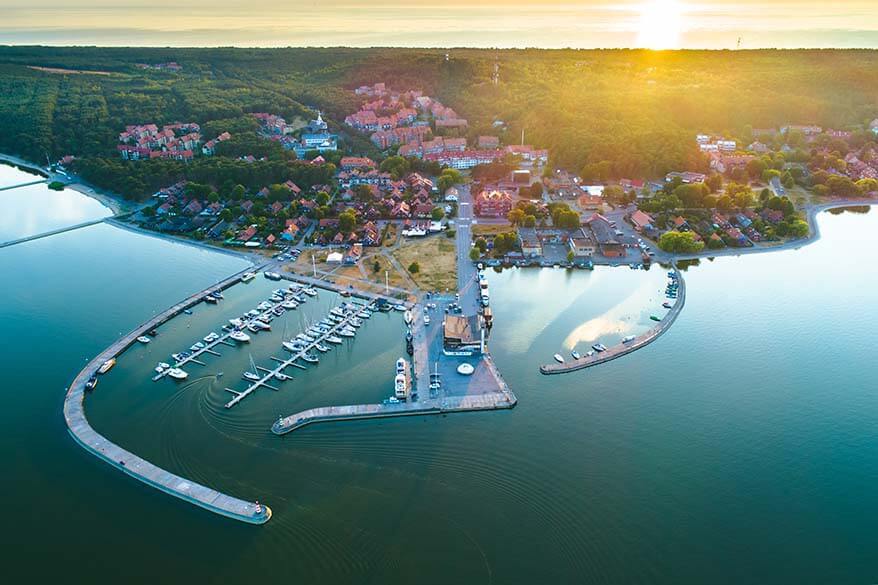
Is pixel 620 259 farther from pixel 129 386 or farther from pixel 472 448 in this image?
pixel 129 386

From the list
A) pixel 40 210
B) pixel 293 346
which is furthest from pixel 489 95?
pixel 293 346

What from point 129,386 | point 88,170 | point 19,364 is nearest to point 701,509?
point 129,386

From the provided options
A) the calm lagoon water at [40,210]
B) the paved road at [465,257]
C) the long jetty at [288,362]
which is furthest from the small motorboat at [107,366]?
the calm lagoon water at [40,210]

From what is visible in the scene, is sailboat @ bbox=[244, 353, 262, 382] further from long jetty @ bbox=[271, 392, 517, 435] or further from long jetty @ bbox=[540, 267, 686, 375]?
long jetty @ bbox=[540, 267, 686, 375]

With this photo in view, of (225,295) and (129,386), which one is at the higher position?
(225,295)

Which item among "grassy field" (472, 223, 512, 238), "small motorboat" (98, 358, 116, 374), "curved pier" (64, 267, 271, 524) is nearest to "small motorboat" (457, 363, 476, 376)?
"curved pier" (64, 267, 271, 524)

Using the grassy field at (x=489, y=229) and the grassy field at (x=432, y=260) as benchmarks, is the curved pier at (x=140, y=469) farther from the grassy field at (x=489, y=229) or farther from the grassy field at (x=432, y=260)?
the grassy field at (x=489, y=229)
